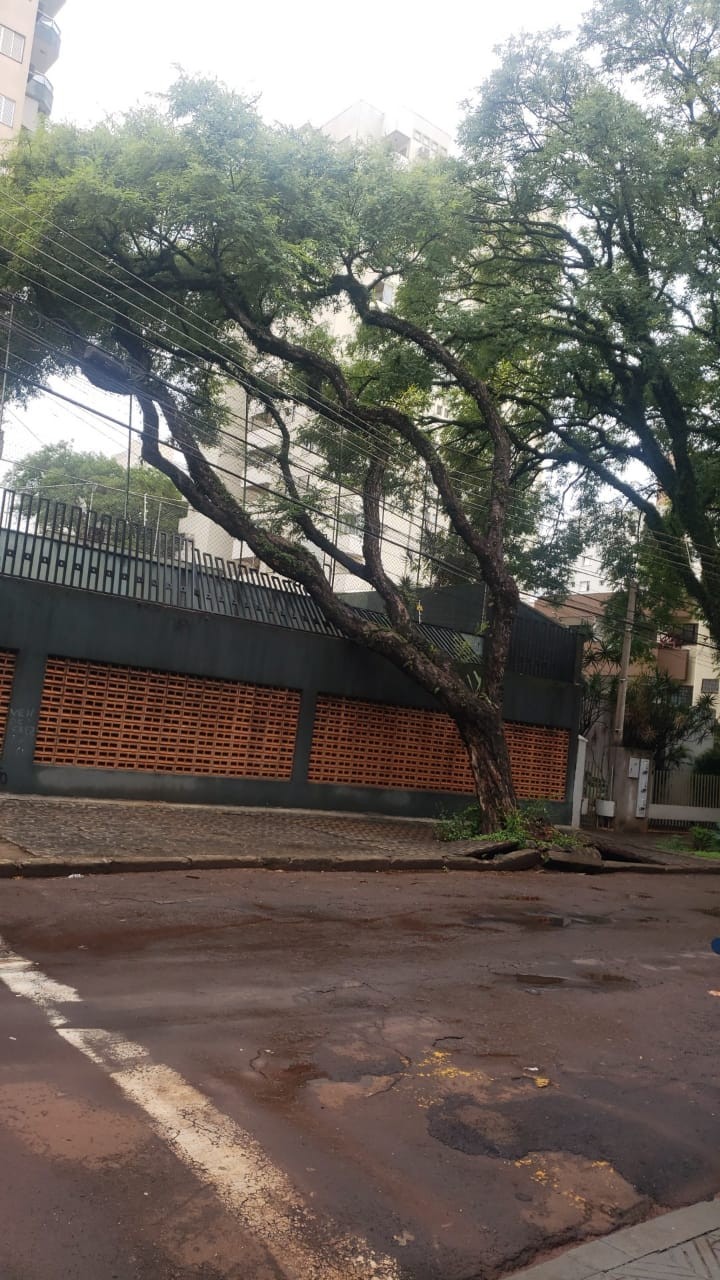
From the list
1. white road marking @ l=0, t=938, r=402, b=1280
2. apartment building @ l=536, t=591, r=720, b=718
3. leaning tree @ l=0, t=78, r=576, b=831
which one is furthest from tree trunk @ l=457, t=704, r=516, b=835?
apartment building @ l=536, t=591, r=720, b=718

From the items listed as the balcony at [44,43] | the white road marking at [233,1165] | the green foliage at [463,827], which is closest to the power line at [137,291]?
the green foliage at [463,827]

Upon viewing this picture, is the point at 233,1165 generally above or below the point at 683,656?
below

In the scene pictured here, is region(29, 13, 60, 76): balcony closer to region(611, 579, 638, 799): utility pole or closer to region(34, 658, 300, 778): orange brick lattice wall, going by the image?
region(611, 579, 638, 799): utility pole

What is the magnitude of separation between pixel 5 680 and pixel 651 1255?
12.8 m

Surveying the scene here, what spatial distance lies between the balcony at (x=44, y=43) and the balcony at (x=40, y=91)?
0.63 m

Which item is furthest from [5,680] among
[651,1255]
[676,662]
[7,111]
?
[7,111]

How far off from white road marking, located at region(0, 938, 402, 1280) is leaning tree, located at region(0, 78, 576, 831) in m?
9.39

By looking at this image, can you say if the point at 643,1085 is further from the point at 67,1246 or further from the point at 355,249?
the point at 355,249

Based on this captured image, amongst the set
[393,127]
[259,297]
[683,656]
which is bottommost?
[683,656]

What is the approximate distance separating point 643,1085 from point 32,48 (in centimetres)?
4356

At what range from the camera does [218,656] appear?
1602 cm

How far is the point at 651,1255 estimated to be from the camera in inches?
120

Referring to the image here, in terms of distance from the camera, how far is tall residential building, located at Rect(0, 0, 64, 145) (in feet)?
113

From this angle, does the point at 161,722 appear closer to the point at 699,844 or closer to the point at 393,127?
the point at 699,844
